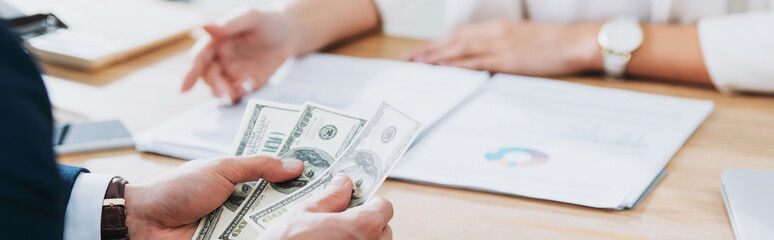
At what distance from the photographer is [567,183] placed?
0.83 meters

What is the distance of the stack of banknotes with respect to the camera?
752 mm

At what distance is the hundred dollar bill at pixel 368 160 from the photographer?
2.45 feet

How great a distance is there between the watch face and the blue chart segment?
0.39 m

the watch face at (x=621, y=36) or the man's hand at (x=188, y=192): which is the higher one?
the watch face at (x=621, y=36)

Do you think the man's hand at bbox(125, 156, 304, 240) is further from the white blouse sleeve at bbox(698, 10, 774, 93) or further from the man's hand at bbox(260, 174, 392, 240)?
the white blouse sleeve at bbox(698, 10, 774, 93)

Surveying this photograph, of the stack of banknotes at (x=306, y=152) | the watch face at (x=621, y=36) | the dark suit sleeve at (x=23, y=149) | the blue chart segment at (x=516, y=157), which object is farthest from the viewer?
the watch face at (x=621, y=36)

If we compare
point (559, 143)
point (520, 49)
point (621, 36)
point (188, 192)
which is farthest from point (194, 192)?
point (621, 36)

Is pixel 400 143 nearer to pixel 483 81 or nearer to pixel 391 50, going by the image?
pixel 483 81

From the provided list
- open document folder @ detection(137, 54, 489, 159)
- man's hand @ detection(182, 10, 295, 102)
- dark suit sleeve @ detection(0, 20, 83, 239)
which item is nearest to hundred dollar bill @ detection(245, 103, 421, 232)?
open document folder @ detection(137, 54, 489, 159)

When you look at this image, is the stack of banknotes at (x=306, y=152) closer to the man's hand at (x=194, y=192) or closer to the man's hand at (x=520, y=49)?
the man's hand at (x=194, y=192)

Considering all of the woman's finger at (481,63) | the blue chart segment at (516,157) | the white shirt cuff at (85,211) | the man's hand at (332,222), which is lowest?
the white shirt cuff at (85,211)

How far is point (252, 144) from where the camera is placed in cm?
85

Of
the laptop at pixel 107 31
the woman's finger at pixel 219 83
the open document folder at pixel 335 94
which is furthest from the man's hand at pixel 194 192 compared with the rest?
the laptop at pixel 107 31

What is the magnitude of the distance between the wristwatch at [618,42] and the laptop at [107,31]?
855 mm
